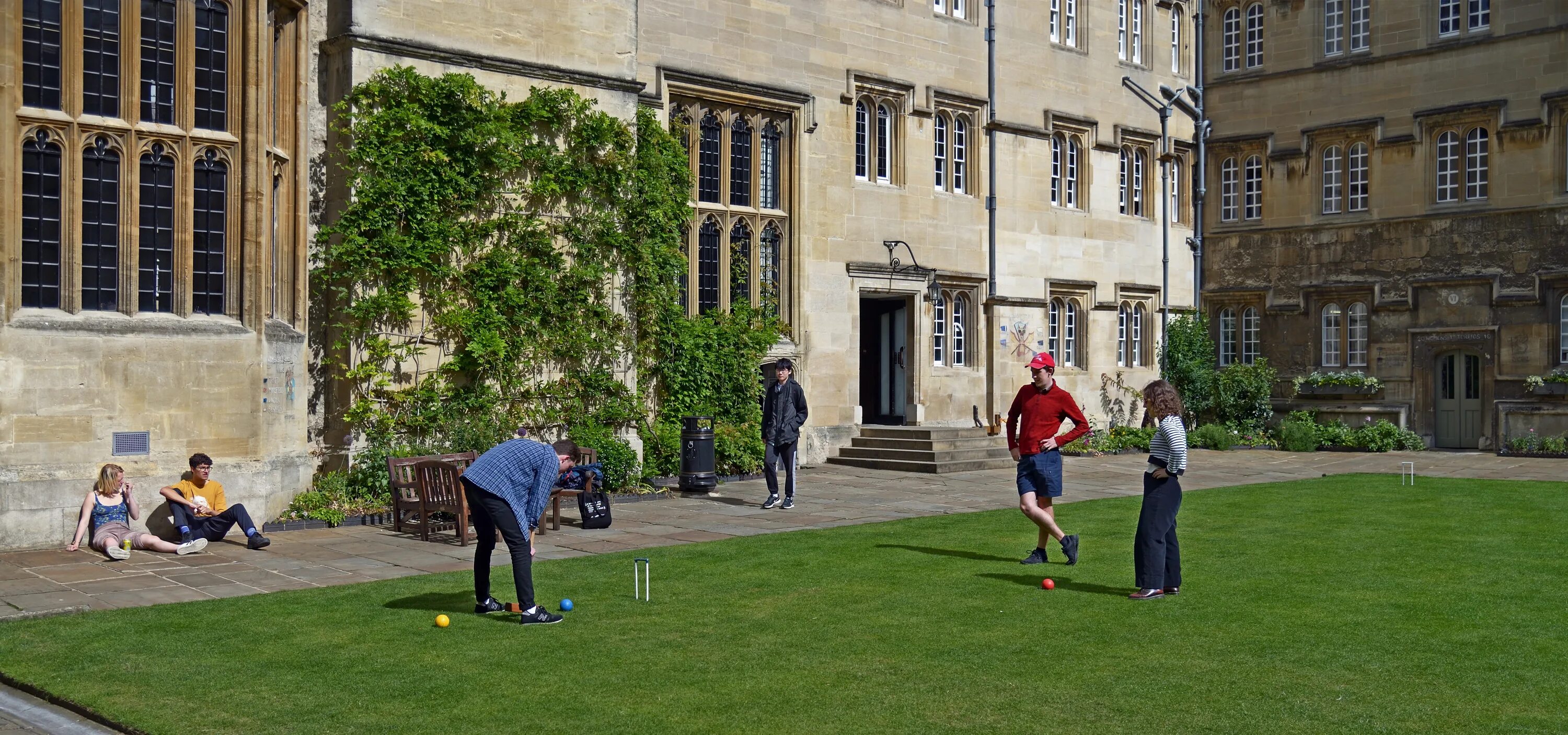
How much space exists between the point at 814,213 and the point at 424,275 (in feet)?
24.3

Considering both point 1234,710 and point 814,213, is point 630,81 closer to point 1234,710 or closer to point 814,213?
point 814,213

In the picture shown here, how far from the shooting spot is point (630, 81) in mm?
18484

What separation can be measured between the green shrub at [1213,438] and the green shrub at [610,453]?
1375 cm

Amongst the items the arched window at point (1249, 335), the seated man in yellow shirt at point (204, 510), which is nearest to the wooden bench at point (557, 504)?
the seated man in yellow shirt at point (204, 510)

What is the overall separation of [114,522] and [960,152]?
16.4 meters

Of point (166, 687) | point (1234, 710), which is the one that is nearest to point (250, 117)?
point (166, 687)

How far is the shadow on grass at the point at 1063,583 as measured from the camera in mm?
9883

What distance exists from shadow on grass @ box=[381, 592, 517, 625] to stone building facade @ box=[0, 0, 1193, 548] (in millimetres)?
4945

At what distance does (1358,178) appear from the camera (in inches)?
1105

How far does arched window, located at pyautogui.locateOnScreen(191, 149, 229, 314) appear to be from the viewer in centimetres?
1384

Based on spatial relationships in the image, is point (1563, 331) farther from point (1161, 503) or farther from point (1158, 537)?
point (1158, 537)

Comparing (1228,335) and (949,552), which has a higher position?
(1228,335)

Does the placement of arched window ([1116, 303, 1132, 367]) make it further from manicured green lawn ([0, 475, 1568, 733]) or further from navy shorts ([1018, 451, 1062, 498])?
navy shorts ([1018, 451, 1062, 498])

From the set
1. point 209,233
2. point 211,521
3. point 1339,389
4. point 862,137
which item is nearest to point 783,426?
point 211,521
